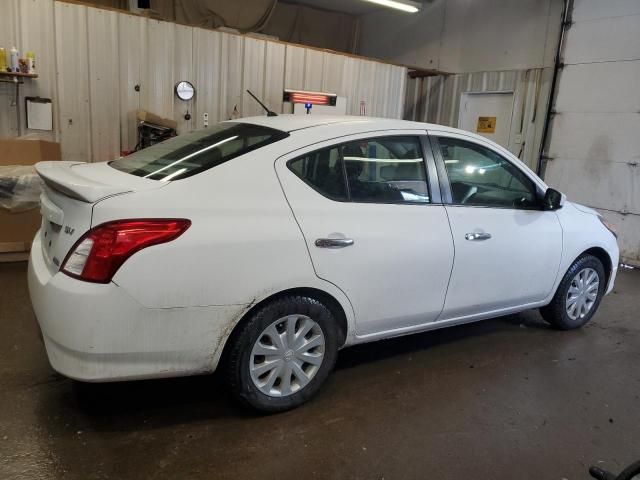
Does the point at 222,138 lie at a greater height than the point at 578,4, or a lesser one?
lesser

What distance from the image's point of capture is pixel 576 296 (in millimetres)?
3916

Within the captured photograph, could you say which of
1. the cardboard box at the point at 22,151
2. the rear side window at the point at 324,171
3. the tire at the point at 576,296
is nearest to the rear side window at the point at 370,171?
the rear side window at the point at 324,171

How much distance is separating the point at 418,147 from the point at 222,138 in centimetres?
111

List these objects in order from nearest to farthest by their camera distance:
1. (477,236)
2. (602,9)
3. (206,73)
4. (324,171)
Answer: (324,171) < (477,236) < (206,73) < (602,9)

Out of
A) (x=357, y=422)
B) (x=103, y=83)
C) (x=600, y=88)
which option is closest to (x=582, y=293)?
(x=357, y=422)

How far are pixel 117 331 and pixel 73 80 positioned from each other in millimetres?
4221

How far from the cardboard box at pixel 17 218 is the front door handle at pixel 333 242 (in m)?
3.55

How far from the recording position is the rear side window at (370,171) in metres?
2.54

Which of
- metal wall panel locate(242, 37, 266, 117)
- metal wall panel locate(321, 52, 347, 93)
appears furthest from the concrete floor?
metal wall panel locate(321, 52, 347, 93)

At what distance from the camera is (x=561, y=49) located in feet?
23.4

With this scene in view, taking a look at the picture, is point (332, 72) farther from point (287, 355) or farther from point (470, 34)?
point (287, 355)

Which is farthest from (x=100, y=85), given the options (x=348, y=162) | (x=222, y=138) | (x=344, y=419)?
(x=344, y=419)

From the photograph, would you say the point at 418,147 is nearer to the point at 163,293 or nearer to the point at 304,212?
the point at 304,212

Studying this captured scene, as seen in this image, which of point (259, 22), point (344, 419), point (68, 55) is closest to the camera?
point (344, 419)
